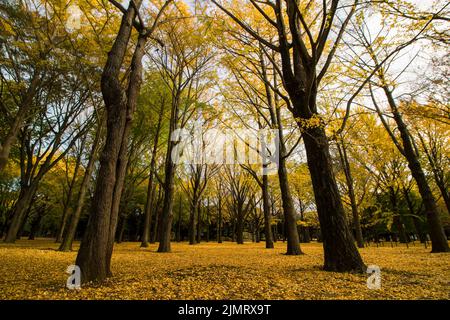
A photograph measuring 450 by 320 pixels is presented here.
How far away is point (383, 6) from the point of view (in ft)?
18.0

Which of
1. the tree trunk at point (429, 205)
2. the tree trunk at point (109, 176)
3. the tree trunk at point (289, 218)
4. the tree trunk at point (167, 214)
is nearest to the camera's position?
the tree trunk at point (109, 176)

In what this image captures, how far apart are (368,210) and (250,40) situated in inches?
1109

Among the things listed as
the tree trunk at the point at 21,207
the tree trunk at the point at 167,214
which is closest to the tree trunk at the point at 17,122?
the tree trunk at the point at 21,207


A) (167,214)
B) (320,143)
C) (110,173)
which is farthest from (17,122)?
(320,143)

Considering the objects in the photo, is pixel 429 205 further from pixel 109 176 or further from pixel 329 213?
pixel 109 176

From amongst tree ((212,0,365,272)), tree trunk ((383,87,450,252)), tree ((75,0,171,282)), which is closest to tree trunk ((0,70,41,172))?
tree ((75,0,171,282))

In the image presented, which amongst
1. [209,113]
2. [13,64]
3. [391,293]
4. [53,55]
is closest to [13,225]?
[13,64]

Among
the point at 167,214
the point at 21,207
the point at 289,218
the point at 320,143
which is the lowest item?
the point at 289,218

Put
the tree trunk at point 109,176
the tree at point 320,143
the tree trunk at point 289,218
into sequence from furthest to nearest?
the tree trunk at point 289,218, the tree at point 320,143, the tree trunk at point 109,176

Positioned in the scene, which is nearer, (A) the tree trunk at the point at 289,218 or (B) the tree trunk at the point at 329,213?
(B) the tree trunk at the point at 329,213

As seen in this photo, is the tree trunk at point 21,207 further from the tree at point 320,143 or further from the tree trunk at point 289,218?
the tree at point 320,143

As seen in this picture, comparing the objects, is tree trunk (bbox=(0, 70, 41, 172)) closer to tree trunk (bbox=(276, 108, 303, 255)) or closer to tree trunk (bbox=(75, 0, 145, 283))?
tree trunk (bbox=(75, 0, 145, 283))

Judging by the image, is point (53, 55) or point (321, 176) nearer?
point (321, 176)

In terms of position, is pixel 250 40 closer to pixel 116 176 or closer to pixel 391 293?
pixel 116 176
